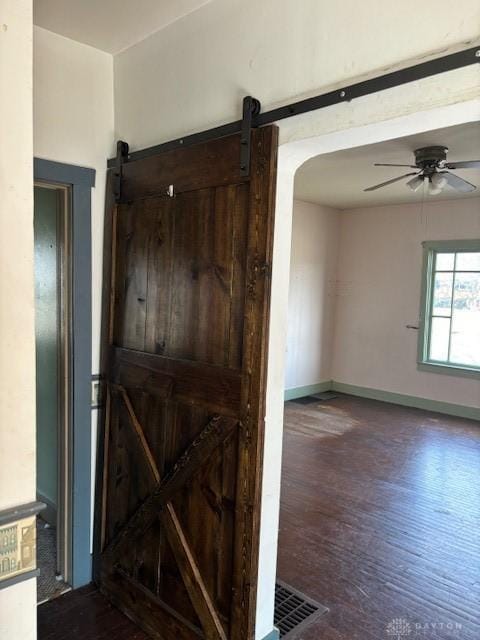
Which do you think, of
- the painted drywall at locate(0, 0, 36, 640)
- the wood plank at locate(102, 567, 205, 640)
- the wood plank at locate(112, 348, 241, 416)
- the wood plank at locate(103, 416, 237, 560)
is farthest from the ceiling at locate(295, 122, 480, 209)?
the wood plank at locate(102, 567, 205, 640)

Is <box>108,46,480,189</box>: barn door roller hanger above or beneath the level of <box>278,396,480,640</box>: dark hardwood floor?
above

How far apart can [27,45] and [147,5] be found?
3.80ft

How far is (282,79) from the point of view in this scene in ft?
5.58

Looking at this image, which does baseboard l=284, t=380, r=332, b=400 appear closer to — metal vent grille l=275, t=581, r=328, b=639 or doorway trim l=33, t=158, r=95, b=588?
metal vent grille l=275, t=581, r=328, b=639

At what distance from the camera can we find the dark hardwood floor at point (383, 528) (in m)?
2.33

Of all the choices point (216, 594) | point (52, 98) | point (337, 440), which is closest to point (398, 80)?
point (52, 98)

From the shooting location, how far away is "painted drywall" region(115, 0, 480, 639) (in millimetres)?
1357

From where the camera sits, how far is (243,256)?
71.2 inches

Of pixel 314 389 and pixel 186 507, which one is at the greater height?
pixel 186 507

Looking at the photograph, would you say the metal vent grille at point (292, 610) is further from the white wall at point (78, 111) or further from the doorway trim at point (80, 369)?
the white wall at point (78, 111)

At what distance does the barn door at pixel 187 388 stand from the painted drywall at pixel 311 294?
13.4ft

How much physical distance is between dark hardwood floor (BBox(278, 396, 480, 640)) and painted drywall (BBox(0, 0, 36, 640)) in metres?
1.65

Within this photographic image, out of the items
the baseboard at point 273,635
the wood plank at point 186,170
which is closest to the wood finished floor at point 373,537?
the baseboard at point 273,635

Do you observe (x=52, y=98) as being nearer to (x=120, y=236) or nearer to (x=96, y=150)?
(x=96, y=150)
